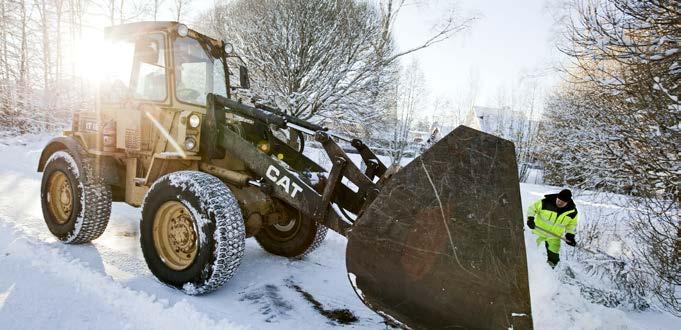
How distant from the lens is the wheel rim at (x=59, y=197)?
4641 mm

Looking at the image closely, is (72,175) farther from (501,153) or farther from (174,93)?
(501,153)

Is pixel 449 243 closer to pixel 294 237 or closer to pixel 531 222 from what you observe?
pixel 294 237

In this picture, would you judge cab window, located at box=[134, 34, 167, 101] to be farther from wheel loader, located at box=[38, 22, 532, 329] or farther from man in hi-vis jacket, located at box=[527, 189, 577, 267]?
man in hi-vis jacket, located at box=[527, 189, 577, 267]

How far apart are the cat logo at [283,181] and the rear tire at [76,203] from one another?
82.6 inches

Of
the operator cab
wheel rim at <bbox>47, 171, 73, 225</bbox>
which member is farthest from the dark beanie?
wheel rim at <bbox>47, 171, 73, 225</bbox>

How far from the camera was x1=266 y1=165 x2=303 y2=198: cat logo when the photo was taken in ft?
11.5

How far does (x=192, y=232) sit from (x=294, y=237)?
1.48m

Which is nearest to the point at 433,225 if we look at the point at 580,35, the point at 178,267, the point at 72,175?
the point at 178,267

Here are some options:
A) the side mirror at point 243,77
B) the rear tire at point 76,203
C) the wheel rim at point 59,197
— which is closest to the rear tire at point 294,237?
the side mirror at point 243,77

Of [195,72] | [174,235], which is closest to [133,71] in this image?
[195,72]

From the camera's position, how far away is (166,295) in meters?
3.34

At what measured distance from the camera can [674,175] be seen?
4.61m

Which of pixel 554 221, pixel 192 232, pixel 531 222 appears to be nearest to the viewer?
pixel 192 232

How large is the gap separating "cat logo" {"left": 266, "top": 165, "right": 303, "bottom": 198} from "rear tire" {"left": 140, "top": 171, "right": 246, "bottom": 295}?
0.42 m
